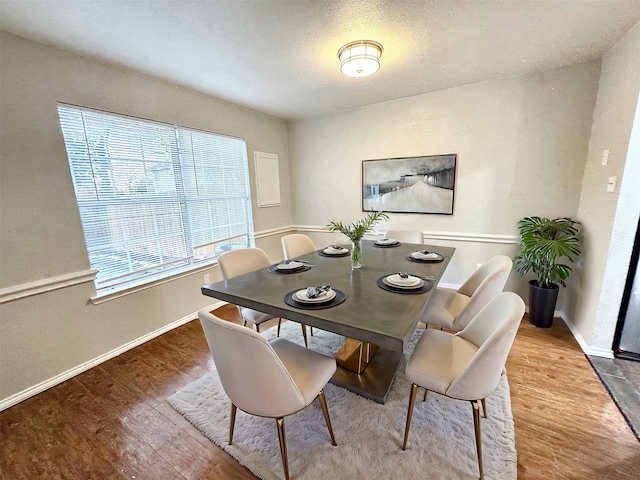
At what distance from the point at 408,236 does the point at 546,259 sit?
4.10 feet

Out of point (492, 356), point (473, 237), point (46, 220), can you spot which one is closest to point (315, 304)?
point (492, 356)

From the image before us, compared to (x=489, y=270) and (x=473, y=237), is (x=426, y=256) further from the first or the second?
(x=473, y=237)

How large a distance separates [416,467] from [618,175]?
2.42 m

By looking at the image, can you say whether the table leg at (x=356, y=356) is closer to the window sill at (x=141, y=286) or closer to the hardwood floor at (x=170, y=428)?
the hardwood floor at (x=170, y=428)

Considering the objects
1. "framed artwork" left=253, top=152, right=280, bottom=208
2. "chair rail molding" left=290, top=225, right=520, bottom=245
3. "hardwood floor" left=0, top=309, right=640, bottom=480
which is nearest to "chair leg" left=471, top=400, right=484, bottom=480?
"hardwood floor" left=0, top=309, right=640, bottom=480

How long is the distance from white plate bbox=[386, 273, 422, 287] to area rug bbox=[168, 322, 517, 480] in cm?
78

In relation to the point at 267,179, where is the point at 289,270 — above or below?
below

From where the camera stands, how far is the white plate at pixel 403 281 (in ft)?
5.15

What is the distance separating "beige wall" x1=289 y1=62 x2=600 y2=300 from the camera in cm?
253

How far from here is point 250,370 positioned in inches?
42.6

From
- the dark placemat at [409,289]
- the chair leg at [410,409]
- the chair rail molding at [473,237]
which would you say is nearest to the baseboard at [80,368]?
the dark placemat at [409,289]

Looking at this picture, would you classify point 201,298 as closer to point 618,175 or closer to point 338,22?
point 338,22

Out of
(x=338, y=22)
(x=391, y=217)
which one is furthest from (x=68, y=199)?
(x=391, y=217)

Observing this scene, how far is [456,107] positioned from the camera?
117 inches
